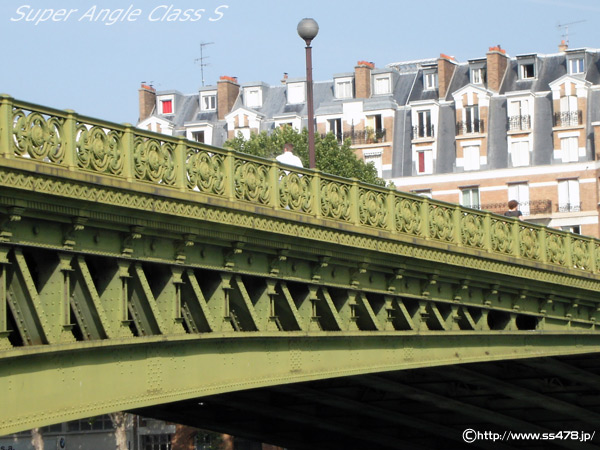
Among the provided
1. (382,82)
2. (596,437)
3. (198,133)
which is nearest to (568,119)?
(382,82)

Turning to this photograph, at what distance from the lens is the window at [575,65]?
83.6m

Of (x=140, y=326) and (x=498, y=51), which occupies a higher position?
(x=498, y=51)

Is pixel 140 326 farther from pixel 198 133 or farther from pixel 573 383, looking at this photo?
pixel 198 133

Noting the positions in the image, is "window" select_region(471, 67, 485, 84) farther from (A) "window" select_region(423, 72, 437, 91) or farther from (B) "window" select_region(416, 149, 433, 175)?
(B) "window" select_region(416, 149, 433, 175)

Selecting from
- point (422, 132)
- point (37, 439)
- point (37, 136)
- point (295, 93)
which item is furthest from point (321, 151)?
point (37, 136)

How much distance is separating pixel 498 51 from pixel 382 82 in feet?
28.2

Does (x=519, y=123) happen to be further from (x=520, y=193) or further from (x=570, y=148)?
(x=520, y=193)

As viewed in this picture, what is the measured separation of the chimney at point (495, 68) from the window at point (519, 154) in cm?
426

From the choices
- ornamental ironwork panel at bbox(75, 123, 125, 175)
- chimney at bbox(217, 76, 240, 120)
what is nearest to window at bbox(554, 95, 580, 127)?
chimney at bbox(217, 76, 240, 120)

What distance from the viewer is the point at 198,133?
3706 inches

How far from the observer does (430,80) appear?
8888 centimetres

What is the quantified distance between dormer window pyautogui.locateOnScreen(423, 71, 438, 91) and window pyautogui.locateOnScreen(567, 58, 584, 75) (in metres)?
8.60

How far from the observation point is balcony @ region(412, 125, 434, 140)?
8462 cm

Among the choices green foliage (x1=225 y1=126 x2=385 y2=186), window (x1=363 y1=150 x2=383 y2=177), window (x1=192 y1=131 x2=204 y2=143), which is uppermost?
window (x1=192 y1=131 x2=204 y2=143)
